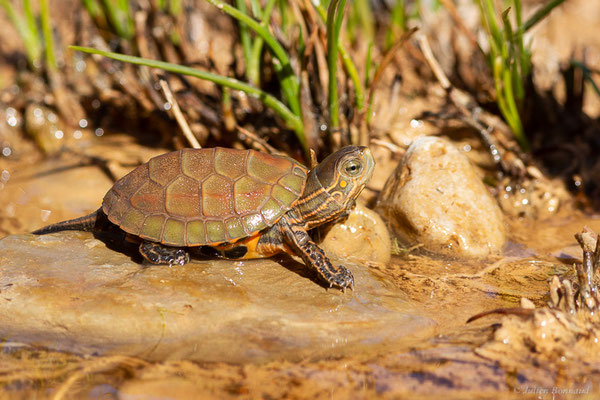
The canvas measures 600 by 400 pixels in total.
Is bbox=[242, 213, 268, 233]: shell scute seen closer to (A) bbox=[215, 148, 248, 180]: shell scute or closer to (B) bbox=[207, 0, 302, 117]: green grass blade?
(A) bbox=[215, 148, 248, 180]: shell scute

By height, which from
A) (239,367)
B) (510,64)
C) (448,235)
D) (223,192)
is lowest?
(239,367)

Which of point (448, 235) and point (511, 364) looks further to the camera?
point (448, 235)

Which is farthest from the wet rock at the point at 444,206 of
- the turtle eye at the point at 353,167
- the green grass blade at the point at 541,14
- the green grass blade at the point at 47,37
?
the green grass blade at the point at 47,37

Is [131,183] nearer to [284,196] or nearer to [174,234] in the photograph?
[174,234]

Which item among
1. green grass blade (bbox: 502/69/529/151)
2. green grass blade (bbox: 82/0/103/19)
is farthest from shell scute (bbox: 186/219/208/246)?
green grass blade (bbox: 82/0/103/19)

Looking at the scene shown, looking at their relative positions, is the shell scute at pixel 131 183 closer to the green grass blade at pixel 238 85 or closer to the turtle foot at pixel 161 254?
the turtle foot at pixel 161 254

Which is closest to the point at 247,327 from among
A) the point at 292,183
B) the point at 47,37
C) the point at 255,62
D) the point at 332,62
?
the point at 292,183

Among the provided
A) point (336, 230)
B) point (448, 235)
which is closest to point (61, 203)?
point (336, 230)

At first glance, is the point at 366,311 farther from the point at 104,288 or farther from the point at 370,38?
the point at 370,38
